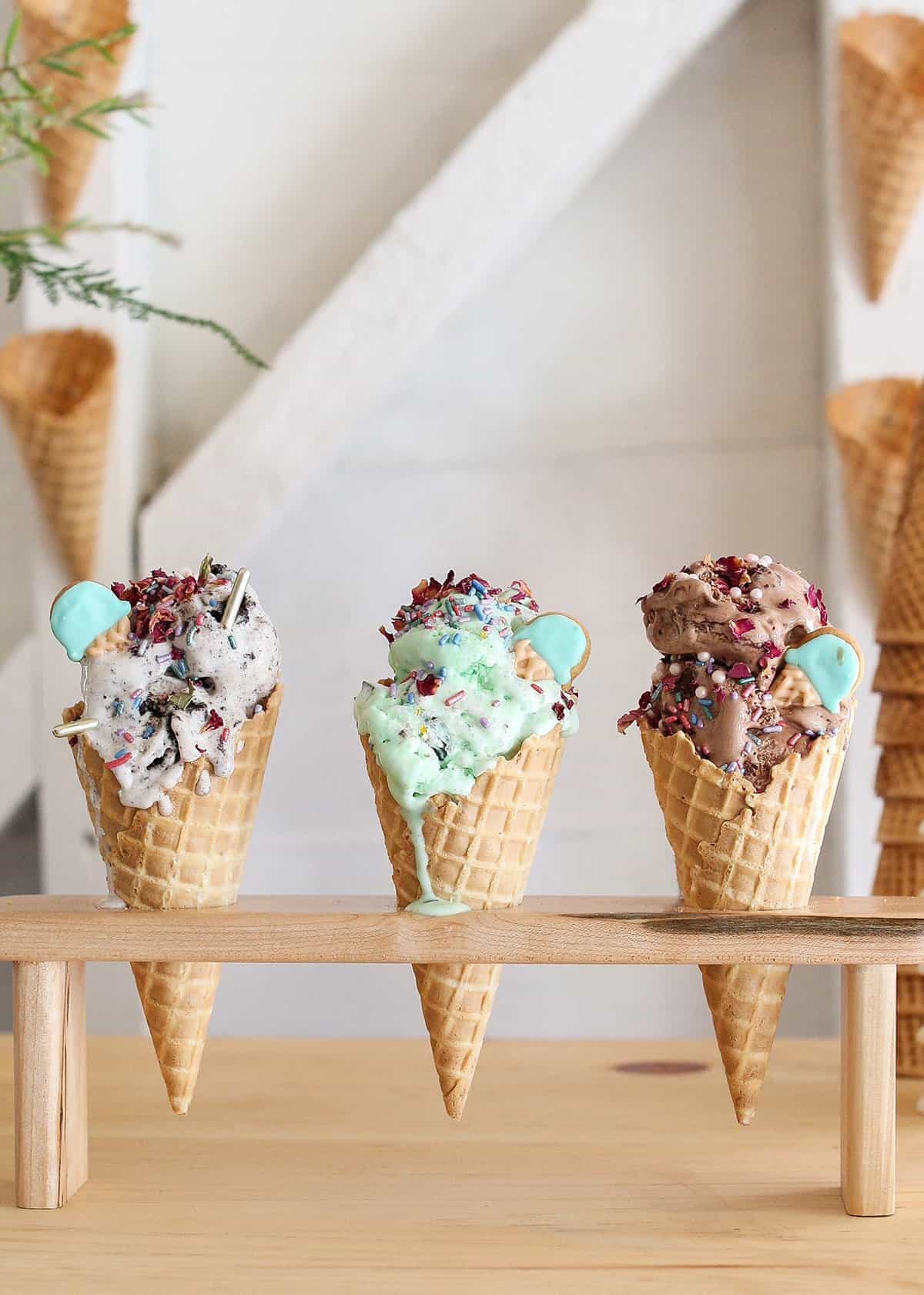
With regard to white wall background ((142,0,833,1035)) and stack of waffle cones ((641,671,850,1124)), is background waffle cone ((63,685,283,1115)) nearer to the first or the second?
stack of waffle cones ((641,671,850,1124))

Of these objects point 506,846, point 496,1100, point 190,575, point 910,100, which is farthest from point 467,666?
point 910,100

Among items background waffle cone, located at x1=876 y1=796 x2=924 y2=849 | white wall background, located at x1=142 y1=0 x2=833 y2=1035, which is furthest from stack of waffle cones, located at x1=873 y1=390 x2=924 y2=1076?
white wall background, located at x1=142 y1=0 x2=833 y2=1035

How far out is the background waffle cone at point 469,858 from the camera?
1276 millimetres

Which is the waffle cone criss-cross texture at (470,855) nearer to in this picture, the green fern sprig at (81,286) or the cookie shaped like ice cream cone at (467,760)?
the cookie shaped like ice cream cone at (467,760)

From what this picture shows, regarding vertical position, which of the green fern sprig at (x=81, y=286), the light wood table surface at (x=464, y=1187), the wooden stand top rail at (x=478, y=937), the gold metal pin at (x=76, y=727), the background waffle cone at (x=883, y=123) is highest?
the background waffle cone at (x=883, y=123)

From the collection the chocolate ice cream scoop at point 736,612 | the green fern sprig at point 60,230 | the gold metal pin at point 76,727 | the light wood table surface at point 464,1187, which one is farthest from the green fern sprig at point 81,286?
the light wood table surface at point 464,1187

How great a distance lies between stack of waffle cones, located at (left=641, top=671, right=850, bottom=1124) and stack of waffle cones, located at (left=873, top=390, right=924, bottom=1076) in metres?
0.46

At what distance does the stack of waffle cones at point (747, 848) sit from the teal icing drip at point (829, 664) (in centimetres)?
1

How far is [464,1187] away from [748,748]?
55cm

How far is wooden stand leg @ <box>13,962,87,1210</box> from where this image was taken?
1252mm

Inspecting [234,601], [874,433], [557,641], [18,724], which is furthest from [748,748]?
[18,724]

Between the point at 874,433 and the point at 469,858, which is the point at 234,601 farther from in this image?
the point at 874,433

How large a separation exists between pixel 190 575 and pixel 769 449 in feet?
4.40

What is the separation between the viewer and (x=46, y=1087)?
1272 mm
